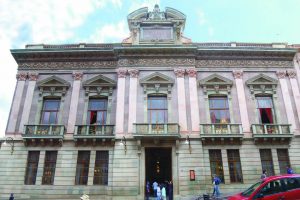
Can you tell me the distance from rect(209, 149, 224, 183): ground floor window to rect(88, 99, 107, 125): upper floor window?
1041 centimetres

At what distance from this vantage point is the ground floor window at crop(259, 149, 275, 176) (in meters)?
21.1

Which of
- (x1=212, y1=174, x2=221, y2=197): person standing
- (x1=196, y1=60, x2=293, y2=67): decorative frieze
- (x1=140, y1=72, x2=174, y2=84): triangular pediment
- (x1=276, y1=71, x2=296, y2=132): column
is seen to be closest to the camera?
(x1=212, y1=174, x2=221, y2=197): person standing

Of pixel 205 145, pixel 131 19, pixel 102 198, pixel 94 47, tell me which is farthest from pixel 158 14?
pixel 102 198

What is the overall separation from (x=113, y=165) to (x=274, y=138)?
47.3 feet

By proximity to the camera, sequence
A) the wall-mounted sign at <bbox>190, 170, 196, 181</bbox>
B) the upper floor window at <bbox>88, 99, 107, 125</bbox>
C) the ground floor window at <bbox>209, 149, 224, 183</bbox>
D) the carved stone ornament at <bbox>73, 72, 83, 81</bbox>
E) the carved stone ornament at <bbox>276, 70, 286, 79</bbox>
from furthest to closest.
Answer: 1. the carved stone ornament at <bbox>276, 70, 286, 79</bbox>
2. the carved stone ornament at <bbox>73, 72, 83, 81</bbox>
3. the upper floor window at <bbox>88, 99, 107, 125</bbox>
4. the ground floor window at <bbox>209, 149, 224, 183</bbox>
5. the wall-mounted sign at <bbox>190, 170, 196, 181</bbox>

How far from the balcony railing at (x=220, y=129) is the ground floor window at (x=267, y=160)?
2823 millimetres

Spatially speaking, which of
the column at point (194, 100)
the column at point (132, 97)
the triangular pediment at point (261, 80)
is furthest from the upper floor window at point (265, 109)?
the column at point (132, 97)

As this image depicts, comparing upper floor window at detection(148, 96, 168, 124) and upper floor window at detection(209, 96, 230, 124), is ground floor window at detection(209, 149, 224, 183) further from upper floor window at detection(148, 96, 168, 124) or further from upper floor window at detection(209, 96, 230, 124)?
upper floor window at detection(148, 96, 168, 124)

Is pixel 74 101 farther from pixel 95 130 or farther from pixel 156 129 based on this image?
pixel 156 129

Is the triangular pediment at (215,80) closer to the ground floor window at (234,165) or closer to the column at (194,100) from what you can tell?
the column at (194,100)

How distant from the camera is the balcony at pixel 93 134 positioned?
2112cm

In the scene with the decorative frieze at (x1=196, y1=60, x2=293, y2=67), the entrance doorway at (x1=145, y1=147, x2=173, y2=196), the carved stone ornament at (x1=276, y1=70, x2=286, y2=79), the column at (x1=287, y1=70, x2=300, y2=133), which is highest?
the decorative frieze at (x1=196, y1=60, x2=293, y2=67)

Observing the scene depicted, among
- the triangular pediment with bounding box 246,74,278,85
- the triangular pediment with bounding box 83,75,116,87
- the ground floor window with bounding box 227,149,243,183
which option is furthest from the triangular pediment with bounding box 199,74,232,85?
the triangular pediment with bounding box 83,75,116,87

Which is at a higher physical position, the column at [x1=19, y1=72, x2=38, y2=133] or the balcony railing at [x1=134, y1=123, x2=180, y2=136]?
the column at [x1=19, y1=72, x2=38, y2=133]
